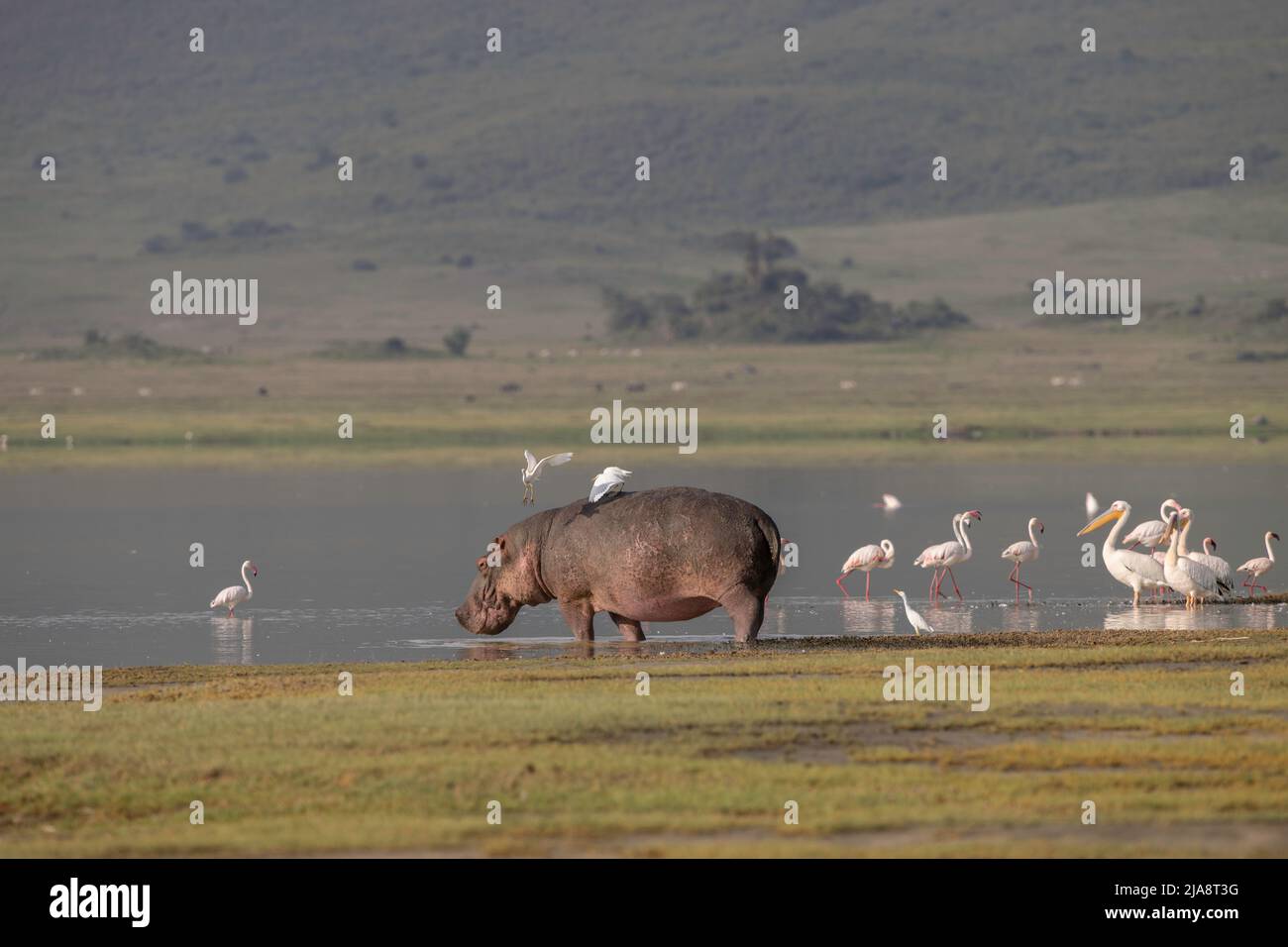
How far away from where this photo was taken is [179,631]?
67.0 feet

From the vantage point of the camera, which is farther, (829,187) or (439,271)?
(829,187)

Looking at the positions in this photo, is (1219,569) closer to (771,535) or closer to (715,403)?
(771,535)

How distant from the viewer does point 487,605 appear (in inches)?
752

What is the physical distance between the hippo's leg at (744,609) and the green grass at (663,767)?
2.24 meters

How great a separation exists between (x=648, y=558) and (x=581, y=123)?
477ft

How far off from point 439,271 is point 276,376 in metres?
50.0

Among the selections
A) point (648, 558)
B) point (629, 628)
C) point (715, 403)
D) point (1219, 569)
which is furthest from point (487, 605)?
point (715, 403)

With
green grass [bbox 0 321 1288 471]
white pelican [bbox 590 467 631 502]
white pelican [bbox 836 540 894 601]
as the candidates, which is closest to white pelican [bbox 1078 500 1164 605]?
white pelican [bbox 836 540 894 601]

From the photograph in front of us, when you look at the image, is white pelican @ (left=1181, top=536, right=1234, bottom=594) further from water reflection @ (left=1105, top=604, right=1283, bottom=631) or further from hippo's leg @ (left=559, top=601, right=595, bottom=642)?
hippo's leg @ (left=559, top=601, right=595, bottom=642)

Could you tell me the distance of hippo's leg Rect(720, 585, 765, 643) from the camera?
17.3m

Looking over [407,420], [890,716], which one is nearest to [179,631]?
[890,716]

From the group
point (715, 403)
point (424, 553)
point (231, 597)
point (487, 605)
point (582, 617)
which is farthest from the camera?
point (715, 403)
